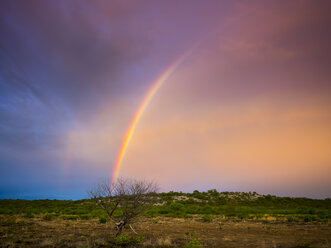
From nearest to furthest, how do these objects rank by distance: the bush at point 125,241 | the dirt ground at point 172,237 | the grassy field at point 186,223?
1. the dirt ground at point 172,237
2. the bush at point 125,241
3. the grassy field at point 186,223

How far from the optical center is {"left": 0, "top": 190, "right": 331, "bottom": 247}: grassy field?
45.5 feet

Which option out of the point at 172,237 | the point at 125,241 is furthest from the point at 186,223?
the point at 125,241

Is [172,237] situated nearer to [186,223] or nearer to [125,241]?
[125,241]

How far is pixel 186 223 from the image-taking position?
26.8m

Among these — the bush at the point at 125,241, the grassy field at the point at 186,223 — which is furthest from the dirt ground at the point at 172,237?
the bush at the point at 125,241

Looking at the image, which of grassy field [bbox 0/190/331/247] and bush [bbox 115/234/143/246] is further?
grassy field [bbox 0/190/331/247]

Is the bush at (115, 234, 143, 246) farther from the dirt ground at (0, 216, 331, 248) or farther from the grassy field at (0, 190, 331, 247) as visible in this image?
the dirt ground at (0, 216, 331, 248)

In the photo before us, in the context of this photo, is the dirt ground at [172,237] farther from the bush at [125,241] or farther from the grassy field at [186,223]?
the bush at [125,241]

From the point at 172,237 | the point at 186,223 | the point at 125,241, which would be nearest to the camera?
the point at 125,241

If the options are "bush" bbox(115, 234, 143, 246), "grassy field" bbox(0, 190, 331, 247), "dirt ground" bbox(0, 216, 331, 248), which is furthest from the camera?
"grassy field" bbox(0, 190, 331, 247)

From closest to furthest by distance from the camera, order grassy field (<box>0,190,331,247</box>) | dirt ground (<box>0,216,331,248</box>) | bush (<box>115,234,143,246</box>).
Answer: dirt ground (<box>0,216,331,248</box>)
bush (<box>115,234,143,246</box>)
grassy field (<box>0,190,331,247</box>)

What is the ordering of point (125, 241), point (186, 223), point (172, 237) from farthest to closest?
point (186, 223) < point (172, 237) < point (125, 241)

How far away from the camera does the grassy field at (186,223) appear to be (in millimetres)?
13875

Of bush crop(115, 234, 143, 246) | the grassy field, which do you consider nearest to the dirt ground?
the grassy field
